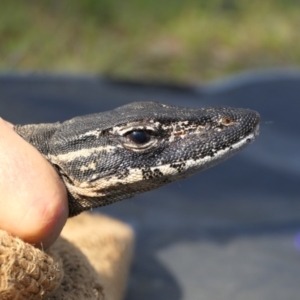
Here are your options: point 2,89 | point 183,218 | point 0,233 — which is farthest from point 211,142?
point 2,89

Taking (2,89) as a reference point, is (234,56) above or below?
below

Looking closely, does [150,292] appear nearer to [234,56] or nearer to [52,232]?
[52,232]

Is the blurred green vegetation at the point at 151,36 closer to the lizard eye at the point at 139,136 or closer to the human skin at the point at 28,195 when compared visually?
the lizard eye at the point at 139,136

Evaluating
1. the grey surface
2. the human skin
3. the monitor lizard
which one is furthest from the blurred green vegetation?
the human skin

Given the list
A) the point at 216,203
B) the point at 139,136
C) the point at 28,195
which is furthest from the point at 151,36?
the point at 28,195

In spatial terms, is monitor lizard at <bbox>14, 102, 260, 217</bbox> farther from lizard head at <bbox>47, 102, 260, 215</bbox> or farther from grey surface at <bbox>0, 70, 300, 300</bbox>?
grey surface at <bbox>0, 70, 300, 300</bbox>

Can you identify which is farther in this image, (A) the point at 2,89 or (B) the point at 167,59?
(B) the point at 167,59

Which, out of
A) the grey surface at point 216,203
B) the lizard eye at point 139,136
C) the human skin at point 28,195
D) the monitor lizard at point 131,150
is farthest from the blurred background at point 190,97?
the human skin at point 28,195

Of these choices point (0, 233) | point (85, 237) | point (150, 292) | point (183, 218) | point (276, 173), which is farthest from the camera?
point (276, 173)
